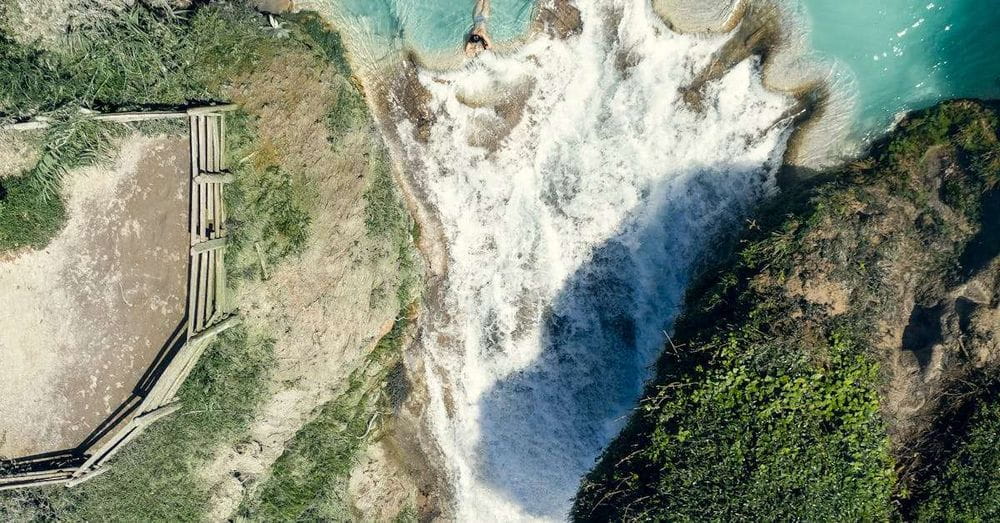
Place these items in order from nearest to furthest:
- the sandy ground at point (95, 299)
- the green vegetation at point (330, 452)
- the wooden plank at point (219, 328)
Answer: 1. the wooden plank at point (219, 328)
2. the sandy ground at point (95, 299)
3. the green vegetation at point (330, 452)

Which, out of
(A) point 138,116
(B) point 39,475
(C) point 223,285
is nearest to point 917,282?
(C) point 223,285

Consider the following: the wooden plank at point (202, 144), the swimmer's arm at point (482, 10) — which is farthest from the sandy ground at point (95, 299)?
the swimmer's arm at point (482, 10)

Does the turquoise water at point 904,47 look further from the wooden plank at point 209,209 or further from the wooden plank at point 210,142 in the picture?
the wooden plank at point 209,209

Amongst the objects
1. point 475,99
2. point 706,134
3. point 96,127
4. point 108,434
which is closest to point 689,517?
point 706,134

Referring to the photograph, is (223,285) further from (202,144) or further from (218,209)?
(202,144)

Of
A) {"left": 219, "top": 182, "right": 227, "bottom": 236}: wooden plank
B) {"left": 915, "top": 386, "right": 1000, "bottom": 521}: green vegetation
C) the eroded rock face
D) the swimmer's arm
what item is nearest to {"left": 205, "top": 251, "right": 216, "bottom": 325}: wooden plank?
{"left": 219, "top": 182, "right": 227, "bottom": 236}: wooden plank

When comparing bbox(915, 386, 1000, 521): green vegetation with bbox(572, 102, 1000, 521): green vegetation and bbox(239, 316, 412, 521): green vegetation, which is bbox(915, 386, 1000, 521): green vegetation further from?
bbox(239, 316, 412, 521): green vegetation
